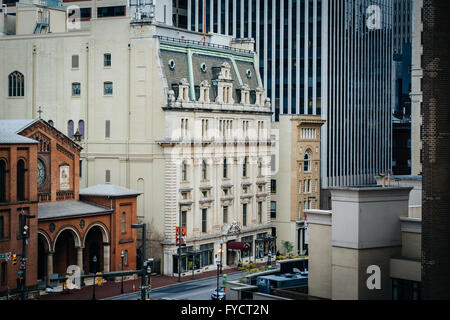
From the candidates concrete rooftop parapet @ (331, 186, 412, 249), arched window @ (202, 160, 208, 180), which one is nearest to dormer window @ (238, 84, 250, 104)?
arched window @ (202, 160, 208, 180)

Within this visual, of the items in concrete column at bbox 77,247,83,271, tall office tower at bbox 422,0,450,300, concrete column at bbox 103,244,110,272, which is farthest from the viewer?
concrete column at bbox 103,244,110,272

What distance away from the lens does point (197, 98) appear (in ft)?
354

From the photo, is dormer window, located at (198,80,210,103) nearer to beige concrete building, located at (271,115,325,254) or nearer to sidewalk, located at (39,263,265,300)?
beige concrete building, located at (271,115,325,254)

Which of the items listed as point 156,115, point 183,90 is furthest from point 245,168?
point 156,115

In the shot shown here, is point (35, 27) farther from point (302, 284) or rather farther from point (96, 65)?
point (302, 284)

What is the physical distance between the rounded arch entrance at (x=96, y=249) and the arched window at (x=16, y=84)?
77.5 ft

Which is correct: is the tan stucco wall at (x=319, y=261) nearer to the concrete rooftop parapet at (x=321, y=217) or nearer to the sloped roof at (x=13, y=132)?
the concrete rooftop parapet at (x=321, y=217)

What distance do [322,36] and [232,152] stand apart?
38175 millimetres

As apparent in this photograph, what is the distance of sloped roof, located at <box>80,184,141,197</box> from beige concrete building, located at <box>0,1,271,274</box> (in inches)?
224

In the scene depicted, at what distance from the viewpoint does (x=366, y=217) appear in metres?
49.8

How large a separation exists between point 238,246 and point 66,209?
24922mm

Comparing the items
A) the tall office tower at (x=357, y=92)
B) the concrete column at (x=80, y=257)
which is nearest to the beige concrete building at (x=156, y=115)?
the concrete column at (x=80, y=257)

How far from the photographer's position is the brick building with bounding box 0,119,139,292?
277 feet
